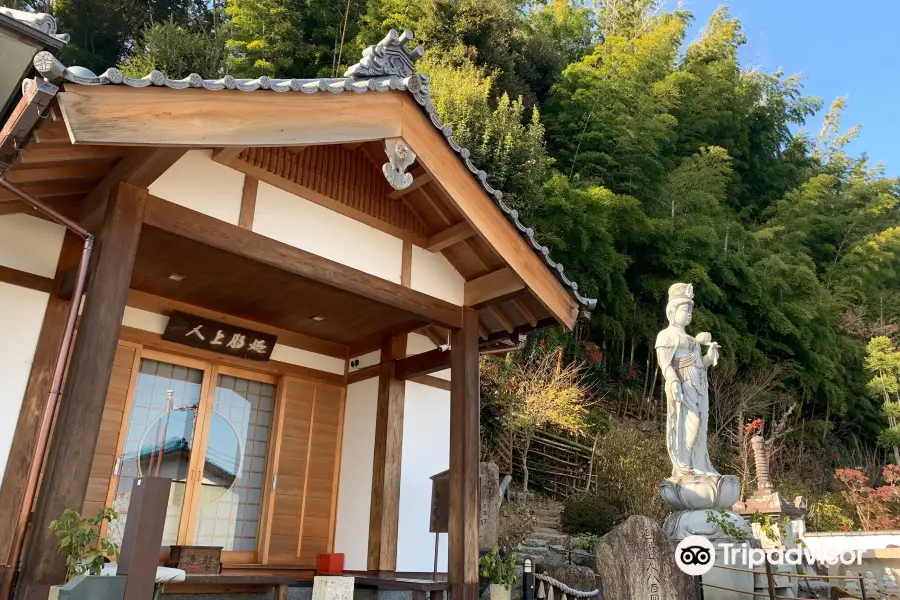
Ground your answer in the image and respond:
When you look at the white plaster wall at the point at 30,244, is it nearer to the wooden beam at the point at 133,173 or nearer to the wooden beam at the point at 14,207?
the wooden beam at the point at 14,207

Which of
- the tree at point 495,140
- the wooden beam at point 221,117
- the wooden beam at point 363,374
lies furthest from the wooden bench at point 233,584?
the tree at point 495,140

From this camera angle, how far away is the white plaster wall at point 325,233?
5.67m

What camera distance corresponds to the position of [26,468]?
16.6 ft

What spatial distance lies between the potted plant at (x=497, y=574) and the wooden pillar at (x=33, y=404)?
13.5ft

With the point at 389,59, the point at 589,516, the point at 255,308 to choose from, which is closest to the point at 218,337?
the point at 255,308

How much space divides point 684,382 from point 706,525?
2087 mm

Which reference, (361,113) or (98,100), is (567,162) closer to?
(361,113)

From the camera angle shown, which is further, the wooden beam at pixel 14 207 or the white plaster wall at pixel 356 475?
the white plaster wall at pixel 356 475

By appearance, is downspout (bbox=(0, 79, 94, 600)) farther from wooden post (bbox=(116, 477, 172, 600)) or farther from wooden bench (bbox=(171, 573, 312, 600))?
wooden post (bbox=(116, 477, 172, 600))

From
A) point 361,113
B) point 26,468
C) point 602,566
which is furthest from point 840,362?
point 26,468

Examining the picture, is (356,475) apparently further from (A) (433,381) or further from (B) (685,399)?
(B) (685,399)

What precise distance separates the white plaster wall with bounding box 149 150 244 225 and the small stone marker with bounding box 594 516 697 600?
4018 millimetres

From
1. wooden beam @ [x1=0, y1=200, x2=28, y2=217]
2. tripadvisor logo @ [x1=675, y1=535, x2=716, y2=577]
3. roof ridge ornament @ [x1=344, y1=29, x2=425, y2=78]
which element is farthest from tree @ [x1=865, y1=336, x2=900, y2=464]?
wooden beam @ [x1=0, y1=200, x2=28, y2=217]

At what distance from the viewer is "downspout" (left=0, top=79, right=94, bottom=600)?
12.4 feet
